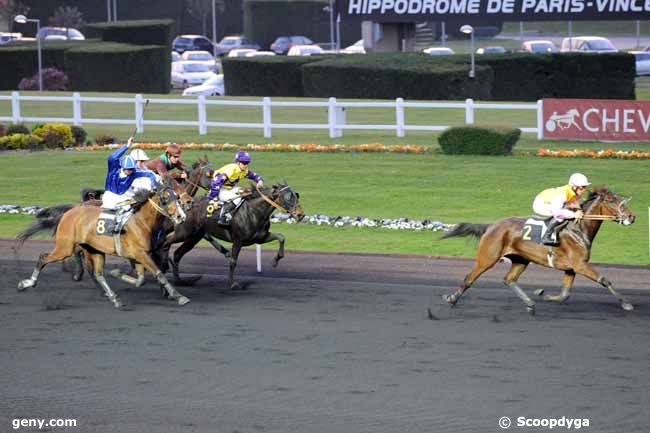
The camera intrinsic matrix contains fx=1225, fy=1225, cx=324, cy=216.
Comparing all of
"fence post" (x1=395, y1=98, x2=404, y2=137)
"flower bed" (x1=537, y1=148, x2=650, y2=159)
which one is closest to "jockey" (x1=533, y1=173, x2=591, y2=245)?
"flower bed" (x1=537, y1=148, x2=650, y2=159)

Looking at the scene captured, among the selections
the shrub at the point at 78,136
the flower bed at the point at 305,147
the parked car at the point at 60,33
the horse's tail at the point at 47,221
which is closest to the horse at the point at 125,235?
the horse's tail at the point at 47,221

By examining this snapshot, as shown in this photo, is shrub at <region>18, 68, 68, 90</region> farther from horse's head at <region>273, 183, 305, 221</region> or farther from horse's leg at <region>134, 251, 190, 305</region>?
horse's leg at <region>134, 251, 190, 305</region>

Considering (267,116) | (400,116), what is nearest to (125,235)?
(400,116)

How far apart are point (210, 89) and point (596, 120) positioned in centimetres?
2084

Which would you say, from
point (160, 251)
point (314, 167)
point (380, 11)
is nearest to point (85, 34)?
point (380, 11)

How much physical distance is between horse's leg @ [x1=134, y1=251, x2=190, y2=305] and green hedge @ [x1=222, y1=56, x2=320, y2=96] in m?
27.1

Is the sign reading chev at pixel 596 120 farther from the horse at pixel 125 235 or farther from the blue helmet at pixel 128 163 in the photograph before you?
the horse at pixel 125 235

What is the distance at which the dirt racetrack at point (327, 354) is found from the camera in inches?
394

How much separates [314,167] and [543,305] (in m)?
12.3

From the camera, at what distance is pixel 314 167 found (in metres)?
25.9

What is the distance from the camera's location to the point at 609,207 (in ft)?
43.7

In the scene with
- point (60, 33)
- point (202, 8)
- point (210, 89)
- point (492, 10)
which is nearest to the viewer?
point (492, 10)

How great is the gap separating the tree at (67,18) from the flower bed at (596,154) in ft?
155

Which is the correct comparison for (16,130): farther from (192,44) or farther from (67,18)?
(67,18)
